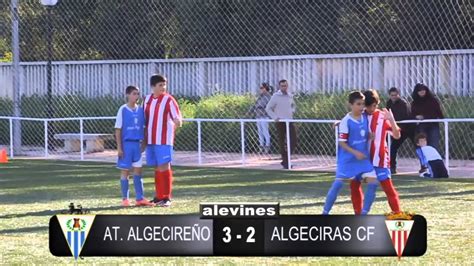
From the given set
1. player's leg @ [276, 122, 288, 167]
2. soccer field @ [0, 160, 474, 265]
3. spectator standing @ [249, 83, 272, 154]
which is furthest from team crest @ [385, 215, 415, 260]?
spectator standing @ [249, 83, 272, 154]

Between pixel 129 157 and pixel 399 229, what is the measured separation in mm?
7733

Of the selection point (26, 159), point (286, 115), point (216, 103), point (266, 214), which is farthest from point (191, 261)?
point (216, 103)

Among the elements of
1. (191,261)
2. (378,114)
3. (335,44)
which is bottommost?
(191,261)

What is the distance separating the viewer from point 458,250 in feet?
37.7

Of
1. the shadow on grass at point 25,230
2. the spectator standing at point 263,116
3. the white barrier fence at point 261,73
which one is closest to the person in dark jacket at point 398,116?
the white barrier fence at point 261,73

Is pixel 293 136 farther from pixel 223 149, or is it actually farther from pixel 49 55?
pixel 49 55

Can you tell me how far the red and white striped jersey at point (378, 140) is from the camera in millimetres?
13492

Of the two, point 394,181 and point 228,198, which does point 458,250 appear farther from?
point 394,181

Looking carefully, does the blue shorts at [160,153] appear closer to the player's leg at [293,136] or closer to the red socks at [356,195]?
the red socks at [356,195]

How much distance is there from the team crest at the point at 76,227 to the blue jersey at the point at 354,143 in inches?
205

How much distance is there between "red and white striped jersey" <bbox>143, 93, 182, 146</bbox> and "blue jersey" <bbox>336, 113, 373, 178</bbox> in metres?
2.88

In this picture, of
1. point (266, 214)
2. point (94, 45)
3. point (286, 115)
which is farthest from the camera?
point (94, 45)

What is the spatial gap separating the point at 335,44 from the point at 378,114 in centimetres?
1290

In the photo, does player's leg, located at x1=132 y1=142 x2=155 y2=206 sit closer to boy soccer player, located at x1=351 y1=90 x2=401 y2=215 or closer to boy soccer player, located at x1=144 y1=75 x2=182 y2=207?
boy soccer player, located at x1=144 y1=75 x2=182 y2=207
